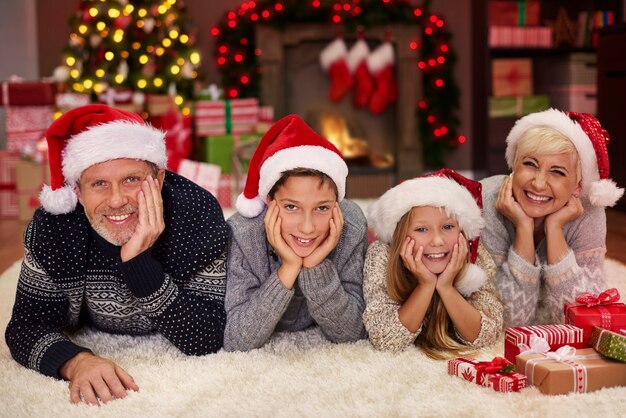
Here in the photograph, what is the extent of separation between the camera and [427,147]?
589 centimetres

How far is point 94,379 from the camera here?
1.77 meters

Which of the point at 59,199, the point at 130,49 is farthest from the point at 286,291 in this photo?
the point at 130,49

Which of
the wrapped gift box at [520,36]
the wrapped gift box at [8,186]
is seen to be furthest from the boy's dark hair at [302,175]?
the wrapped gift box at [520,36]

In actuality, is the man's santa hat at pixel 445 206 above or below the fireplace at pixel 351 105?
below

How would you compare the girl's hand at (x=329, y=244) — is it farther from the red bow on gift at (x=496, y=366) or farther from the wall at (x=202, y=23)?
the wall at (x=202, y=23)

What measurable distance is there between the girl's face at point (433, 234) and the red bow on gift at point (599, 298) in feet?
1.22

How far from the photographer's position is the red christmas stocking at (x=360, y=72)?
562 cm

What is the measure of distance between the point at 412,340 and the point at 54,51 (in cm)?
464

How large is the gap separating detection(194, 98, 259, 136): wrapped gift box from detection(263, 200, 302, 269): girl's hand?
324cm

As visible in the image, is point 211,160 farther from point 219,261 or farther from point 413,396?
point 413,396

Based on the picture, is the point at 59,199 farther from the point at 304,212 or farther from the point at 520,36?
the point at 520,36

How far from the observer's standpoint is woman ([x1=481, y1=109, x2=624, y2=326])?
6.96ft

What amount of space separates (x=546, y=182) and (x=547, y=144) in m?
0.11

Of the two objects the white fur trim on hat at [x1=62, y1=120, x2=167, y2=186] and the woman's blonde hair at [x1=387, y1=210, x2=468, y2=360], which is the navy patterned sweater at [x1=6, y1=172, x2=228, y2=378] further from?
the woman's blonde hair at [x1=387, y1=210, x2=468, y2=360]
